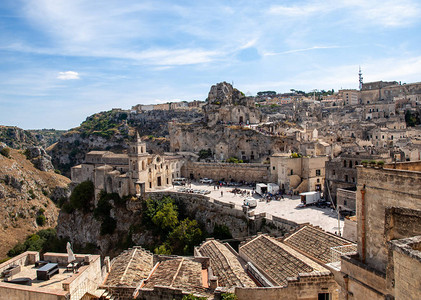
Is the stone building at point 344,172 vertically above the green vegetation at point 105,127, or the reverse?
the green vegetation at point 105,127

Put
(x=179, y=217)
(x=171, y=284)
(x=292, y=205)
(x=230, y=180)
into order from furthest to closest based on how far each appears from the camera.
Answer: (x=230, y=180), (x=179, y=217), (x=292, y=205), (x=171, y=284)

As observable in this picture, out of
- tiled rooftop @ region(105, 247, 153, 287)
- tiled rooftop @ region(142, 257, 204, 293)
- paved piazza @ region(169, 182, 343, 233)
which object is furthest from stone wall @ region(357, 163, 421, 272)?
paved piazza @ region(169, 182, 343, 233)

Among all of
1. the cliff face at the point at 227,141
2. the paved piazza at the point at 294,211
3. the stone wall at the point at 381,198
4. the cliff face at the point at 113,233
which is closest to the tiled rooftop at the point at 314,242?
the paved piazza at the point at 294,211

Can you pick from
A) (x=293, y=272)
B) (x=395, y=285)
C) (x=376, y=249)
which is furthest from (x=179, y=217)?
(x=395, y=285)

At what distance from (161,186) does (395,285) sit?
108 ft

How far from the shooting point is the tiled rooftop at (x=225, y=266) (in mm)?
13887

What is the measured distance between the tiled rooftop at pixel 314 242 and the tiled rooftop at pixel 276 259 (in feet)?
1.65

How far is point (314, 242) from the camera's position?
15.9 m

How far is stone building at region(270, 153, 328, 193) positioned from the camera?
3219 centimetres

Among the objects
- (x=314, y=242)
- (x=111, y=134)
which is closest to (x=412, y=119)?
(x=314, y=242)

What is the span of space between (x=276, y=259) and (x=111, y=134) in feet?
265

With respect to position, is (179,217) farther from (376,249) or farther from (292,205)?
(376,249)

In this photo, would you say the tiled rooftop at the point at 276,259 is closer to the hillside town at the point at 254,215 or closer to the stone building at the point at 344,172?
the hillside town at the point at 254,215

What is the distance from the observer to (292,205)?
92.6ft
